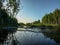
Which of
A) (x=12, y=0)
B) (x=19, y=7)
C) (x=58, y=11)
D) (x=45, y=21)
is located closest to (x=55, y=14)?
(x=58, y=11)

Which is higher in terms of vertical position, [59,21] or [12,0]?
[12,0]

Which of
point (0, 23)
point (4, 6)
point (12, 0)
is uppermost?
point (12, 0)

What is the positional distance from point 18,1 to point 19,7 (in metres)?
4.84

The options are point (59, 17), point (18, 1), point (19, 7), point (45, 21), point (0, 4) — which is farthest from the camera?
point (45, 21)

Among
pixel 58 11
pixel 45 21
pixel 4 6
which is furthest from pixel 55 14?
pixel 4 6

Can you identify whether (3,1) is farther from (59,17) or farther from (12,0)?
(59,17)

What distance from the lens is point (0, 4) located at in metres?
42.4

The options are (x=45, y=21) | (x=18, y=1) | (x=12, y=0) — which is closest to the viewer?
(x=12, y=0)

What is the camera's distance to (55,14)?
114062mm

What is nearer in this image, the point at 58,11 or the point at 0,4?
the point at 0,4

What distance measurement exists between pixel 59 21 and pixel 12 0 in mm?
68430

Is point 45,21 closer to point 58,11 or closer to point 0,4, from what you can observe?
point 58,11

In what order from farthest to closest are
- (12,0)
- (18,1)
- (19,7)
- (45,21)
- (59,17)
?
(45,21)
(59,17)
(19,7)
(18,1)
(12,0)

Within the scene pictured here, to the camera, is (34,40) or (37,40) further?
(37,40)
